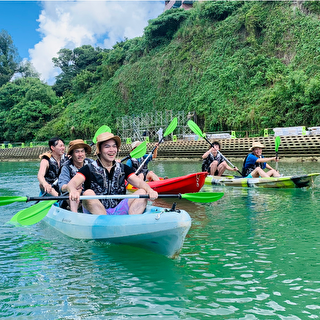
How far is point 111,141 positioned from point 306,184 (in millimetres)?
6639

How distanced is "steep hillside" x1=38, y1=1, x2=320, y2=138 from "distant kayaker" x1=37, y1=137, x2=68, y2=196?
67.5 feet

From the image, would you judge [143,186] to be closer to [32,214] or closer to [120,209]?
[120,209]

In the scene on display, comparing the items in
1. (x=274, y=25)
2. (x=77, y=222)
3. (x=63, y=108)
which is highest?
(x=274, y=25)

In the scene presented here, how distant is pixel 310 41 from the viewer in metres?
28.4

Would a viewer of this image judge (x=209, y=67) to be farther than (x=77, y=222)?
Yes

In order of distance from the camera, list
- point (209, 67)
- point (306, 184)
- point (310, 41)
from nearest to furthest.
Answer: point (306, 184) < point (310, 41) < point (209, 67)

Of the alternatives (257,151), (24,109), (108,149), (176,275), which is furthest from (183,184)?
(24,109)

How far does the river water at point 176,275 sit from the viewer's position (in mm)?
3303

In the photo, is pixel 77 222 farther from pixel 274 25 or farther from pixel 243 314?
pixel 274 25

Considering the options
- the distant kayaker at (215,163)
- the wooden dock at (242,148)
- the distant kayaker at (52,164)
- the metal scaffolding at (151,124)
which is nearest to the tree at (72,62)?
the metal scaffolding at (151,124)

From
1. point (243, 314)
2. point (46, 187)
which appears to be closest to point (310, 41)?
point (46, 187)

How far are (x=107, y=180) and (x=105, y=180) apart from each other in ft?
0.09

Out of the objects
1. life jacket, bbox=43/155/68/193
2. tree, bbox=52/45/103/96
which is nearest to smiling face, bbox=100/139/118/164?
life jacket, bbox=43/155/68/193

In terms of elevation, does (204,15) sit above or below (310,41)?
above
